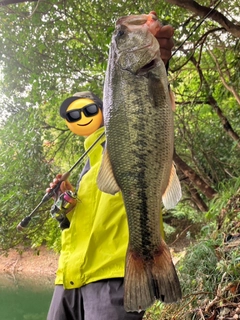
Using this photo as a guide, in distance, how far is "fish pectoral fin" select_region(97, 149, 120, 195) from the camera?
1560mm

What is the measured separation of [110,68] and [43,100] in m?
4.46

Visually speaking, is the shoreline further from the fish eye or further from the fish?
the fish eye

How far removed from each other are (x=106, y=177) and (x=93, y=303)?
847mm

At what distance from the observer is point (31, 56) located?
5445 millimetres

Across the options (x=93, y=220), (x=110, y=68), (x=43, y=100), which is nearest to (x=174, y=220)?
(x=43, y=100)

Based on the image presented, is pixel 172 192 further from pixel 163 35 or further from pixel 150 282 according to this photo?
pixel 163 35

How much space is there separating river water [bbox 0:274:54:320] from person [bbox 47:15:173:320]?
33.8 feet

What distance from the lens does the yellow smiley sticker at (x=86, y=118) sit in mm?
2641

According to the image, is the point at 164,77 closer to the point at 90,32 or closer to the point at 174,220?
the point at 90,32

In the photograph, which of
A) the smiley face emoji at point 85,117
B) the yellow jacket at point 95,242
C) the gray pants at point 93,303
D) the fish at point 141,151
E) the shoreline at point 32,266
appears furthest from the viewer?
the shoreline at point 32,266

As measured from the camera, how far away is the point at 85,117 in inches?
104

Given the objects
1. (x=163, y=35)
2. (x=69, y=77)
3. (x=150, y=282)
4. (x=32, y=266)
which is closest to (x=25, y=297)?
(x=32, y=266)

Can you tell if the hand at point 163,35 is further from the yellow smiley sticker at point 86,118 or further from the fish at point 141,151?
the yellow smiley sticker at point 86,118

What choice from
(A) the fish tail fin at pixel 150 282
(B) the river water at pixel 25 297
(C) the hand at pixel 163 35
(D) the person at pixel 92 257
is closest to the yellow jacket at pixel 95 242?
(D) the person at pixel 92 257
